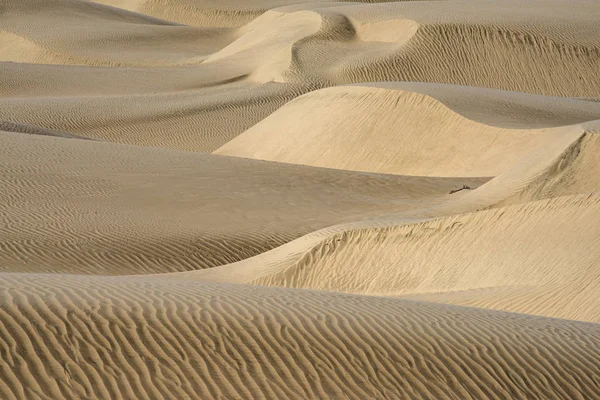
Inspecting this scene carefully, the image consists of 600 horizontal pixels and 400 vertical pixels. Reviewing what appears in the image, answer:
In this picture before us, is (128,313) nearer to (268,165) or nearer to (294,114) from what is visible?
(268,165)

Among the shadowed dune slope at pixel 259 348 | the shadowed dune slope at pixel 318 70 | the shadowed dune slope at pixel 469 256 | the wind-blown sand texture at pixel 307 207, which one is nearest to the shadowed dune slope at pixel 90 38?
the wind-blown sand texture at pixel 307 207

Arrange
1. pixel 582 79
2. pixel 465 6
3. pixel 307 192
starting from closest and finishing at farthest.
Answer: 1. pixel 307 192
2. pixel 582 79
3. pixel 465 6

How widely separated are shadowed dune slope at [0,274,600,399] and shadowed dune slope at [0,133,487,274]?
6.62 m

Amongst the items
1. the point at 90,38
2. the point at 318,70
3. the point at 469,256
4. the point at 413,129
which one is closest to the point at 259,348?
the point at 469,256

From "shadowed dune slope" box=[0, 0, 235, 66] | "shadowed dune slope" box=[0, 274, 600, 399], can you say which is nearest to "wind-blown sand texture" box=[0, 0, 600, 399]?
"shadowed dune slope" box=[0, 274, 600, 399]

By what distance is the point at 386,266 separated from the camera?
38.2ft

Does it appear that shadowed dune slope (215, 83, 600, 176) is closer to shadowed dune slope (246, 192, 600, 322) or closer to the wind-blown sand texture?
the wind-blown sand texture

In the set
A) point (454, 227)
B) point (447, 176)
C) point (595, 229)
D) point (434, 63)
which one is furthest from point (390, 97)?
point (595, 229)

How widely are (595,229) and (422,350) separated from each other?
502cm

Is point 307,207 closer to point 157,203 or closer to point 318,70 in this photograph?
point 157,203

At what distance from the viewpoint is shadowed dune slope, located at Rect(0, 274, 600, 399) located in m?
5.30

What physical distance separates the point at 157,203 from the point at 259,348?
10173mm

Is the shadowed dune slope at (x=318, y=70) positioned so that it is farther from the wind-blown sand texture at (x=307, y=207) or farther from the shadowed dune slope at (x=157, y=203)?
the shadowed dune slope at (x=157, y=203)

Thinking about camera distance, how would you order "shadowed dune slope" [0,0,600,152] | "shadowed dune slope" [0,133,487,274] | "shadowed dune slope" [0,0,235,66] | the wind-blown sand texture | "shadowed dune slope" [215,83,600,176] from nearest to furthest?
the wind-blown sand texture
"shadowed dune slope" [0,133,487,274]
"shadowed dune slope" [215,83,600,176]
"shadowed dune slope" [0,0,600,152]
"shadowed dune slope" [0,0,235,66]
